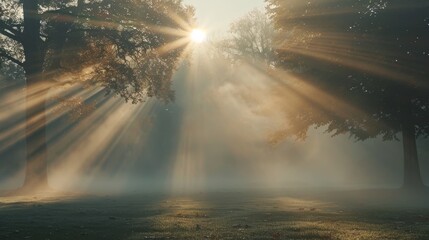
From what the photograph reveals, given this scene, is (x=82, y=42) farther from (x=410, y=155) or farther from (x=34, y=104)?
(x=410, y=155)

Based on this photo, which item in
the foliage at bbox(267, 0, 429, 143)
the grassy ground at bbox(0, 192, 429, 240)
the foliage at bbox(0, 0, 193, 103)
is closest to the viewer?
the grassy ground at bbox(0, 192, 429, 240)

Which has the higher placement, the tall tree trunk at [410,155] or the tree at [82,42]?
the tree at [82,42]

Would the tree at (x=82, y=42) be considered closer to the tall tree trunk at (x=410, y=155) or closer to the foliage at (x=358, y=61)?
the foliage at (x=358, y=61)

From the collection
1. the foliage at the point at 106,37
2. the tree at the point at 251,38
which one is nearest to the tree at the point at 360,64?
the foliage at the point at 106,37

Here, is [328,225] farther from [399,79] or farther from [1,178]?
[1,178]

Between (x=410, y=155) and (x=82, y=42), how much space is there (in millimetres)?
17313

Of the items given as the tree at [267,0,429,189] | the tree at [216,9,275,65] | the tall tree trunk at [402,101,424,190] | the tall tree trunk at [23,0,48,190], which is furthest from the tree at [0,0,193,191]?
the tree at [216,9,275,65]

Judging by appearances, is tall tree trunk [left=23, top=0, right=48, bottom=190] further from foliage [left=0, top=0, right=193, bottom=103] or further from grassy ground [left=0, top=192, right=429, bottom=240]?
grassy ground [left=0, top=192, right=429, bottom=240]

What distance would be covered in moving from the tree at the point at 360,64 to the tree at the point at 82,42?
6.04 meters

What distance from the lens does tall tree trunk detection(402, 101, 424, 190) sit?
27062 mm

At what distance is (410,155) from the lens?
1112 inches

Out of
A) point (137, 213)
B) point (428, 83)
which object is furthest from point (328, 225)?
point (428, 83)

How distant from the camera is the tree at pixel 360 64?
24875mm

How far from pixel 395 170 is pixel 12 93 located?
3602 cm
